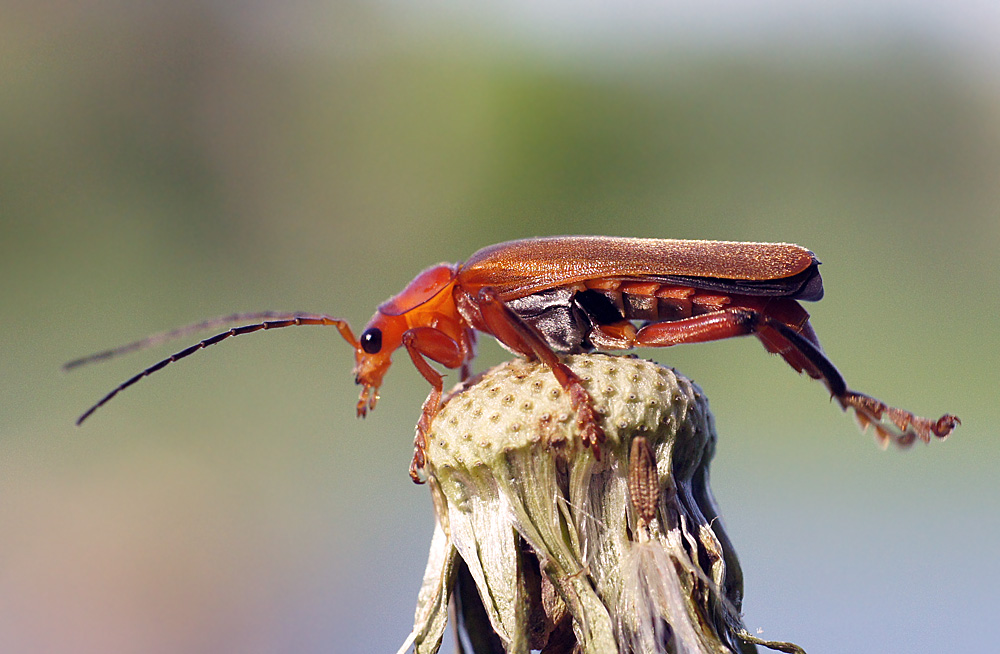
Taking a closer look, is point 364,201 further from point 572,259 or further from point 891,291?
point 572,259

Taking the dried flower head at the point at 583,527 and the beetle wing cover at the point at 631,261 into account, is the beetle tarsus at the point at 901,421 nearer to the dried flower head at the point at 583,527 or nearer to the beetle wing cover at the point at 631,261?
the beetle wing cover at the point at 631,261

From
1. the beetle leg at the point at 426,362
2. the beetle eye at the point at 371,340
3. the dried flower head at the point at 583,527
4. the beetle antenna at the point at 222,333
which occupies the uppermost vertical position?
the beetle antenna at the point at 222,333

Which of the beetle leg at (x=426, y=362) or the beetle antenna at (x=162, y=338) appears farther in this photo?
the beetle leg at (x=426, y=362)

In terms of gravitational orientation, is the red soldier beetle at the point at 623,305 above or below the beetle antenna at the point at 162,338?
below

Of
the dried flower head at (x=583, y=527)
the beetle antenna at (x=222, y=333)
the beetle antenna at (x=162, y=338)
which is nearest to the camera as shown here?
the dried flower head at (x=583, y=527)

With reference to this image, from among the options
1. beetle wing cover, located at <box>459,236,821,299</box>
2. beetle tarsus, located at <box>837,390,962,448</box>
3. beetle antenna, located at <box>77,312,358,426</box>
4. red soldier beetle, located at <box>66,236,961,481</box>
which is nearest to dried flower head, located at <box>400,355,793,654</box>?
red soldier beetle, located at <box>66,236,961,481</box>

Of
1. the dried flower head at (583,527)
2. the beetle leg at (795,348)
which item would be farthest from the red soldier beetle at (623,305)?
the dried flower head at (583,527)

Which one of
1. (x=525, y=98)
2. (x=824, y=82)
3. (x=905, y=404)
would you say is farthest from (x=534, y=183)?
(x=905, y=404)

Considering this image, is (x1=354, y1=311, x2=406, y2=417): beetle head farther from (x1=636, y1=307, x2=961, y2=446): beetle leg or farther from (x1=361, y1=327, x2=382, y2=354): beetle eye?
(x1=636, y1=307, x2=961, y2=446): beetle leg
